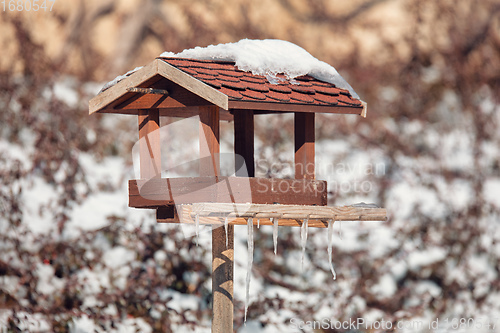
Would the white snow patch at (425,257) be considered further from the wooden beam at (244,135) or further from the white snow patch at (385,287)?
the wooden beam at (244,135)

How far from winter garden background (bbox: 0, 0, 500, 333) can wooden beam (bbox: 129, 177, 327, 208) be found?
206cm

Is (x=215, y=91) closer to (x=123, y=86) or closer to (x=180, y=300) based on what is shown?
(x=123, y=86)

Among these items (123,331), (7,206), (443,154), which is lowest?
Result: (123,331)

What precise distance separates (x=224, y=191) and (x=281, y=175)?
3.07 metres

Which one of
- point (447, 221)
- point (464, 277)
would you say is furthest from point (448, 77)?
point (464, 277)

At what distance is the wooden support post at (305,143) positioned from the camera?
3357 millimetres

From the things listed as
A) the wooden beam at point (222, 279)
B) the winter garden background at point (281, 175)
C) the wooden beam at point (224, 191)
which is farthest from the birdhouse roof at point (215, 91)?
the winter garden background at point (281, 175)

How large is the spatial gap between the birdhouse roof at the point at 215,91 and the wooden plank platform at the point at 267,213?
0.45 m

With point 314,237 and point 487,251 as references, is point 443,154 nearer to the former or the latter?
point 487,251

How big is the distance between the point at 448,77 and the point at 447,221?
2.34 m

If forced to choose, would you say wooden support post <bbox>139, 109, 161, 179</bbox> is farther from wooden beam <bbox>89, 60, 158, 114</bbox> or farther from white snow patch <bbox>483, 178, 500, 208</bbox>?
white snow patch <bbox>483, 178, 500, 208</bbox>

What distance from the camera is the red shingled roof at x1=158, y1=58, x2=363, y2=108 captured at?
2.95 meters

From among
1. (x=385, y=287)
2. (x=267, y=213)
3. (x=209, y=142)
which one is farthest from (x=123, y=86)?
(x=385, y=287)

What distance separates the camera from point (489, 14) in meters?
8.78
